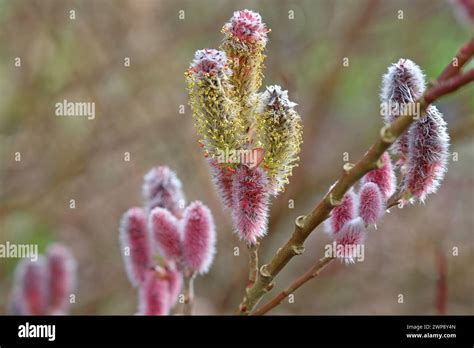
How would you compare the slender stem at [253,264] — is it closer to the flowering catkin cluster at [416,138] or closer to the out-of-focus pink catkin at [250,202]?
the out-of-focus pink catkin at [250,202]

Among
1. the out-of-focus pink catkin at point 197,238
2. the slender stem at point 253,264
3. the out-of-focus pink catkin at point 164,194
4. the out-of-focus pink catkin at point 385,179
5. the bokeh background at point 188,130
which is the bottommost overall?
the slender stem at point 253,264

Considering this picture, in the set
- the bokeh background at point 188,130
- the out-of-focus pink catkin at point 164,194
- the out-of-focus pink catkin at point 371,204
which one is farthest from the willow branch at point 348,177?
the bokeh background at point 188,130

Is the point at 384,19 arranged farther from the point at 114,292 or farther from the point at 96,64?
the point at 114,292

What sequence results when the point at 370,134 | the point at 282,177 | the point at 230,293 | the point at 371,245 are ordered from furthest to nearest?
1. the point at 371,245
2. the point at 370,134
3. the point at 230,293
4. the point at 282,177

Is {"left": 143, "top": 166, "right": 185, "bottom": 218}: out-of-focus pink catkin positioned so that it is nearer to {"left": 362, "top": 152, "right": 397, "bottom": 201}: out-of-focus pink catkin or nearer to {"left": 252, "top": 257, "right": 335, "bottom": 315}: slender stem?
{"left": 252, "top": 257, "right": 335, "bottom": 315}: slender stem

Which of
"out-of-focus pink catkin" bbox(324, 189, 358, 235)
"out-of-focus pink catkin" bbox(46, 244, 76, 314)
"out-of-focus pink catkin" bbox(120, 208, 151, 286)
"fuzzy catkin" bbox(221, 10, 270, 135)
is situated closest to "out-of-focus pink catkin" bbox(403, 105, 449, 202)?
"out-of-focus pink catkin" bbox(324, 189, 358, 235)
